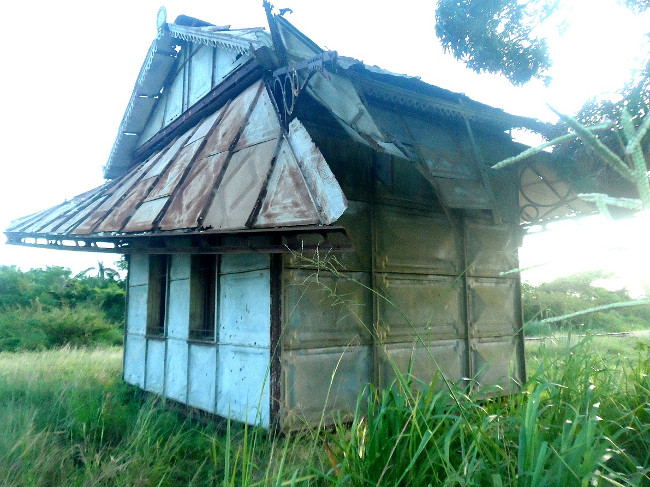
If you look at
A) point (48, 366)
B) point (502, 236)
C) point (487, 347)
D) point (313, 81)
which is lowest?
point (48, 366)

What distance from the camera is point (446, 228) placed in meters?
7.50

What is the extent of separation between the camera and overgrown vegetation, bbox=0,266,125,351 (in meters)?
18.2

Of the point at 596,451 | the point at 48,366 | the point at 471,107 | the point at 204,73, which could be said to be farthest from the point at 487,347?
the point at 48,366

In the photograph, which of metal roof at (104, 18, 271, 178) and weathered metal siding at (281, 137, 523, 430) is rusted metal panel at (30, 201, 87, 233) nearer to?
metal roof at (104, 18, 271, 178)

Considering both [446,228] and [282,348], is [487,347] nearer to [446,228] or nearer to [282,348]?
[446,228]

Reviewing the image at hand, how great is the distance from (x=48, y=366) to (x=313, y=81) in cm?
900

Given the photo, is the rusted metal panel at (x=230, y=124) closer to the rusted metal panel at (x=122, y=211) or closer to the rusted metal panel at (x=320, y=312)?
the rusted metal panel at (x=122, y=211)

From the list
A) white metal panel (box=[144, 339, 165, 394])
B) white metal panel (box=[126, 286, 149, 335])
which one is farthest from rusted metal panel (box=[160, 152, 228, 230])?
white metal panel (box=[126, 286, 149, 335])

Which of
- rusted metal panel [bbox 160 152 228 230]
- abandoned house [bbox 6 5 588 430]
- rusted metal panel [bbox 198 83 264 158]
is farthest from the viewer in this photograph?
rusted metal panel [bbox 198 83 264 158]

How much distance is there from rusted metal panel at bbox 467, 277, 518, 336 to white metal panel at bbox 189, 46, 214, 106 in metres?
5.52

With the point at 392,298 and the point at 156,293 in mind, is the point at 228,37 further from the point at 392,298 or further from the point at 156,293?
the point at 156,293

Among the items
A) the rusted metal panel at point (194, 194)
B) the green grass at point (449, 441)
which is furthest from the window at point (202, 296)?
the green grass at point (449, 441)

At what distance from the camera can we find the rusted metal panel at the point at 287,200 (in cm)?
456

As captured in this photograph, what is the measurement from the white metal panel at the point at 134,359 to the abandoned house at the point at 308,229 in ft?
0.40
